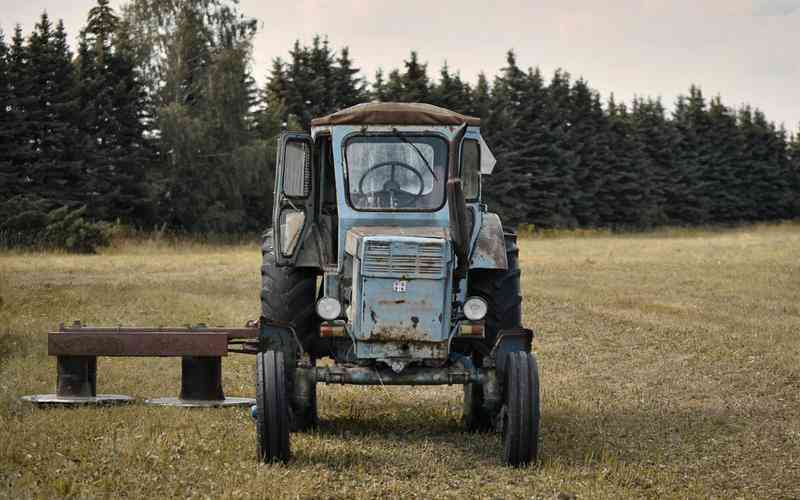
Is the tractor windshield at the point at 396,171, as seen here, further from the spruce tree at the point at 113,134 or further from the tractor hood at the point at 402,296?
the spruce tree at the point at 113,134

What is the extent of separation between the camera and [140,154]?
44000 mm

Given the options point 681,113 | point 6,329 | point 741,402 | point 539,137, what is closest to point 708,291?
point 741,402

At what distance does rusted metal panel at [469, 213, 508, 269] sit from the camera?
8.98 meters

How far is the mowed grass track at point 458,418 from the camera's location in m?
7.56

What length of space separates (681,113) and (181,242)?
162 ft

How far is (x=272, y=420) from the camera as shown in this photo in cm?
788

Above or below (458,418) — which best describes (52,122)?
above

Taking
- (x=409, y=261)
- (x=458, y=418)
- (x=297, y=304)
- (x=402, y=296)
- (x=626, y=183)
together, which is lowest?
(x=458, y=418)

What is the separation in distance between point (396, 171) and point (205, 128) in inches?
1460

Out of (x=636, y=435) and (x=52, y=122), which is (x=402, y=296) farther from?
(x=52, y=122)

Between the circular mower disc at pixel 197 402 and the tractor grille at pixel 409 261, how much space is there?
289cm

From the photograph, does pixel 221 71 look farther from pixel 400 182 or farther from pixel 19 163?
pixel 400 182

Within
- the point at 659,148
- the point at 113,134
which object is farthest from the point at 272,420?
the point at 659,148

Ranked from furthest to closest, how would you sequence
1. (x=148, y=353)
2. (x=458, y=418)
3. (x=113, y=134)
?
(x=113, y=134)
(x=458, y=418)
(x=148, y=353)
